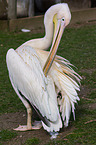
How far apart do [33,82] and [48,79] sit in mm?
180

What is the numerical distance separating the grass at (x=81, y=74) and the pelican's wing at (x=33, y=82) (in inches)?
13.6

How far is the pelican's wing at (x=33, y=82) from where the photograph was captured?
312 centimetres

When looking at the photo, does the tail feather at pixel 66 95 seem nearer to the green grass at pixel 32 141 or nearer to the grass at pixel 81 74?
the grass at pixel 81 74

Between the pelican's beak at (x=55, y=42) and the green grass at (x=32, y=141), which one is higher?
the pelican's beak at (x=55, y=42)

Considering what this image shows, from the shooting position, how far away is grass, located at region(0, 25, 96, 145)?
3195mm

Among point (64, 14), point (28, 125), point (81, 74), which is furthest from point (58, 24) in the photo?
point (81, 74)

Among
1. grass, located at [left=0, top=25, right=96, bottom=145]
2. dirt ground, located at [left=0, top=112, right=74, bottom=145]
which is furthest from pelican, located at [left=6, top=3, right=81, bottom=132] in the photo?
grass, located at [left=0, top=25, right=96, bottom=145]

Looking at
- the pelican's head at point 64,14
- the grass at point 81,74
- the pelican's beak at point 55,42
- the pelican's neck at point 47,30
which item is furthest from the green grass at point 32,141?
the pelican's head at point 64,14

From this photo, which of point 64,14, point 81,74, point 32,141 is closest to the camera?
point 32,141

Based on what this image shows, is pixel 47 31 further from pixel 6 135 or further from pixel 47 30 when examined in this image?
pixel 6 135

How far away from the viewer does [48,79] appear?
330 cm

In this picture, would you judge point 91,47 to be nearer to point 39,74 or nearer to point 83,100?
point 83,100

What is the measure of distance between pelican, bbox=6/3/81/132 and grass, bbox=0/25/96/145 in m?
0.21

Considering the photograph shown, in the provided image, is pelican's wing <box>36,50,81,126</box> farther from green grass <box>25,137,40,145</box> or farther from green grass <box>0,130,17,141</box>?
green grass <box>0,130,17,141</box>
